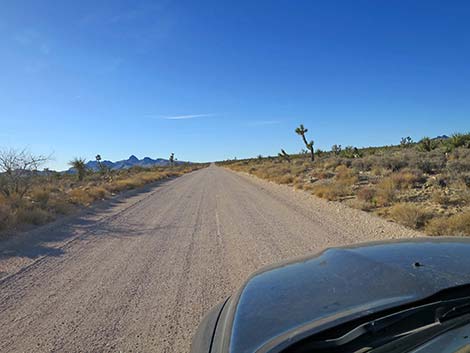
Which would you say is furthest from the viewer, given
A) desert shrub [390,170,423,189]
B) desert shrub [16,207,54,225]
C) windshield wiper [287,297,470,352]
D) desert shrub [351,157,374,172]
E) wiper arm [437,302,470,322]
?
desert shrub [351,157,374,172]

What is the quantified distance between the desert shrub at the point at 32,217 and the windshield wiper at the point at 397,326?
11.4m

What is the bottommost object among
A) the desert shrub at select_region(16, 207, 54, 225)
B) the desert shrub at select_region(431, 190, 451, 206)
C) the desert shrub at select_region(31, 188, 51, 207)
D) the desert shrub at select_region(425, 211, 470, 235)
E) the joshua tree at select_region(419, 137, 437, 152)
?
the desert shrub at select_region(425, 211, 470, 235)

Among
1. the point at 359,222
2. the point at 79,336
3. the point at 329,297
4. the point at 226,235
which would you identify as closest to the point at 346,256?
the point at 329,297

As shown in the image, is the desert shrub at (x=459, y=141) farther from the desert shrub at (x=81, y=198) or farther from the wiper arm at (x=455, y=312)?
the wiper arm at (x=455, y=312)

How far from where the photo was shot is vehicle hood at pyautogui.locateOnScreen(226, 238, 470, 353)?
5.21 feet

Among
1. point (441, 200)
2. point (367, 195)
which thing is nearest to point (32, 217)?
point (367, 195)

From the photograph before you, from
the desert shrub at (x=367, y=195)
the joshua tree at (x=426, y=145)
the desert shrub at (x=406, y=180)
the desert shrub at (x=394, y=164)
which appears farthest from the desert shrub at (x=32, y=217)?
the joshua tree at (x=426, y=145)

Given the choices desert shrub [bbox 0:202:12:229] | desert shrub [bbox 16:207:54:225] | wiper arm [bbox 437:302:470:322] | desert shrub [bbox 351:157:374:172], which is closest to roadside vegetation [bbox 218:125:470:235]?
desert shrub [bbox 351:157:374:172]

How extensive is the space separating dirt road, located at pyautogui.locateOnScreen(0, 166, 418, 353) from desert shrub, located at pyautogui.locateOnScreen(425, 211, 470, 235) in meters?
0.55

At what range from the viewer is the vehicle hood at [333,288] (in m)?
1.59

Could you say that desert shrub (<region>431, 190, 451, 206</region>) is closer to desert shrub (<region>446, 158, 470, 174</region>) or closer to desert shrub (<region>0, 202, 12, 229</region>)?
desert shrub (<region>446, 158, 470, 174</region>)

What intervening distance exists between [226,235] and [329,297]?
6227mm

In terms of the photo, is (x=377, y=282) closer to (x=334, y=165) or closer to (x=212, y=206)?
(x=212, y=206)

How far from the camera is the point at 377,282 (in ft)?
6.38
